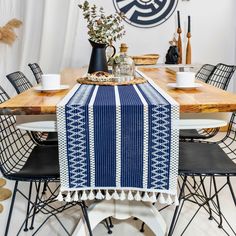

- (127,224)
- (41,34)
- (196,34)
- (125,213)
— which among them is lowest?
(127,224)

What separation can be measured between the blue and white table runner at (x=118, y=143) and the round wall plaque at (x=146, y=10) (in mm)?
2568

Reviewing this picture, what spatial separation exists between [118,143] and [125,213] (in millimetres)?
656

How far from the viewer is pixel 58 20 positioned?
354 centimetres

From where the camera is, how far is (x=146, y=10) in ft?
12.0

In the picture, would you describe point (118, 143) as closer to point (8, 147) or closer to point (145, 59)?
point (8, 147)

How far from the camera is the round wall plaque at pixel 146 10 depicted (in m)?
3.63

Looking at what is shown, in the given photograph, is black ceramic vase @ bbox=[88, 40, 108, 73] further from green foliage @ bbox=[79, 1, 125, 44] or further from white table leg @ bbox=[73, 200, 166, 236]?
white table leg @ bbox=[73, 200, 166, 236]

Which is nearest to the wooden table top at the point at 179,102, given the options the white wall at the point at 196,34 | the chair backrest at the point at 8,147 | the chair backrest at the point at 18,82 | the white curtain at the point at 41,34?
the chair backrest at the point at 8,147

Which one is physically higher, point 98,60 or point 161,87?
point 98,60

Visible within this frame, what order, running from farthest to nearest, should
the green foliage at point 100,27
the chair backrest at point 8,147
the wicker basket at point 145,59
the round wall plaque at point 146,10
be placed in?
the round wall plaque at point 146,10
the wicker basket at point 145,59
the green foliage at point 100,27
the chair backrest at point 8,147

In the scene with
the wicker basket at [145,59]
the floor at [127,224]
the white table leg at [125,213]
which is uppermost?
the wicker basket at [145,59]

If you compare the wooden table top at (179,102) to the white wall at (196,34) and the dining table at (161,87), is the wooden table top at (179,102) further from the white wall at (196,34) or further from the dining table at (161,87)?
the white wall at (196,34)

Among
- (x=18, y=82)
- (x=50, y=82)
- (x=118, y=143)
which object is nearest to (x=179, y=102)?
(x=118, y=143)

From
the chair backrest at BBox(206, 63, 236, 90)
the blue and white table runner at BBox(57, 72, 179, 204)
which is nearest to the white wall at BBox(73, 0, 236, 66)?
the chair backrest at BBox(206, 63, 236, 90)
